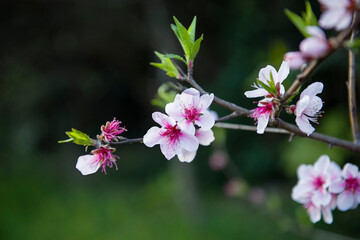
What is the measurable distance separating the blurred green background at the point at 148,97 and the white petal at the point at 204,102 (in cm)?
267

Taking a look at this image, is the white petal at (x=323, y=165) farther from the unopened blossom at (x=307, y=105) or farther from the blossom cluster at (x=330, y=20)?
the blossom cluster at (x=330, y=20)

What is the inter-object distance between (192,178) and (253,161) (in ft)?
3.12

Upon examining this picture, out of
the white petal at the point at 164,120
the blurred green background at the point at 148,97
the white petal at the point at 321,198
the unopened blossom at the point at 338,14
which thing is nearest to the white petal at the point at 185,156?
the white petal at the point at 164,120

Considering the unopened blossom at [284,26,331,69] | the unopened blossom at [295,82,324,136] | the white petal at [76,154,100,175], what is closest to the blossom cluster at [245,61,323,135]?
the unopened blossom at [295,82,324,136]

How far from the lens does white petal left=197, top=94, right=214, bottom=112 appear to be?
71 centimetres

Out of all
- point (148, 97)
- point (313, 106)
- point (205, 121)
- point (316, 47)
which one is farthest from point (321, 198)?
point (148, 97)

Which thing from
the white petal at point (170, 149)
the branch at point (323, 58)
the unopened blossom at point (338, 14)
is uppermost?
the unopened blossom at point (338, 14)

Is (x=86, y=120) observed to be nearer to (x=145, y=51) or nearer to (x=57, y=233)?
(x=145, y=51)

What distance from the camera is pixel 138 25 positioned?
4914 millimetres

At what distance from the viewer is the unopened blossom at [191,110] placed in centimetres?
72

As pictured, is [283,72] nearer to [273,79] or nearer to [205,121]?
[273,79]

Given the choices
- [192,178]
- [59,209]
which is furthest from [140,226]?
[59,209]

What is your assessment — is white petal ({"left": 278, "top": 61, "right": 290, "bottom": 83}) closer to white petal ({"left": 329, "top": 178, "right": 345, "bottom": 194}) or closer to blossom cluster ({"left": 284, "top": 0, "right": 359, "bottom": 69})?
blossom cluster ({"left": 284, "top": 0, "right": 359, "bottom": 69})

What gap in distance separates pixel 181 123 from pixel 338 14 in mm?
352
